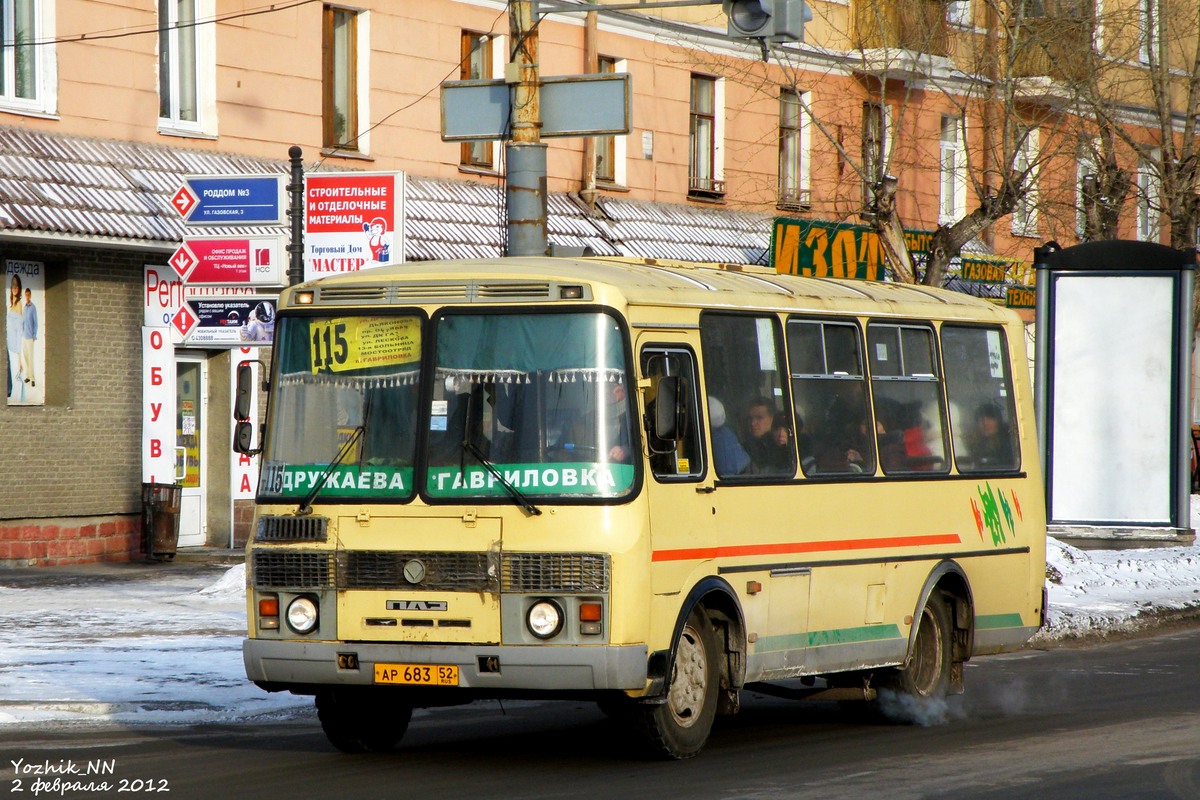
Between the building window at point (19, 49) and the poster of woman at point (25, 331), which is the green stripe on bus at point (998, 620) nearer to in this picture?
the poster of woman at point (25, 331)

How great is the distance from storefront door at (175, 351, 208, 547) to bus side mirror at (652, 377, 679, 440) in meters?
14.2

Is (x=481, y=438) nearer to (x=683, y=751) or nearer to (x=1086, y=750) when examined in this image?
(x=683, y=751)

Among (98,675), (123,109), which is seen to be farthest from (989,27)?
(98,675)

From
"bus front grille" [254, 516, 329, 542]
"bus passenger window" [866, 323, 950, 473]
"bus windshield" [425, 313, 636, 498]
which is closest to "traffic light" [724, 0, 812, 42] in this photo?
"bus passenger window" [866, 323, 950, 473]

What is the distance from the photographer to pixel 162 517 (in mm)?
21719

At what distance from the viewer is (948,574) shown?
40.0 ft

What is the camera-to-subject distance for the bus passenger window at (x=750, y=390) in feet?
33.6

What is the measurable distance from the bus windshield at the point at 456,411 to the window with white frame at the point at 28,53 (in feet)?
39.3

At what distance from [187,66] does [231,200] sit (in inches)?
227

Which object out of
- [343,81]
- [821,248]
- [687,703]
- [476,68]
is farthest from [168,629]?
[476,68]

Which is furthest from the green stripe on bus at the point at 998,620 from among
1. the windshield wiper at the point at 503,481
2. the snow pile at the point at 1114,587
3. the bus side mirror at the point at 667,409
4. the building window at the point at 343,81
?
the building window at the point at 343,81

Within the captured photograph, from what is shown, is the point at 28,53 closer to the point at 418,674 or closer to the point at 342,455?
the point at 342,455

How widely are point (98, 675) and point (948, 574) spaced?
5.58 meters

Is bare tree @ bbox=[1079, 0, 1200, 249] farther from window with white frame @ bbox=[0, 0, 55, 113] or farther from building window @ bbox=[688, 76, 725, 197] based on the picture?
window with white frame @ bbox=[0, 0, 55, 113]
